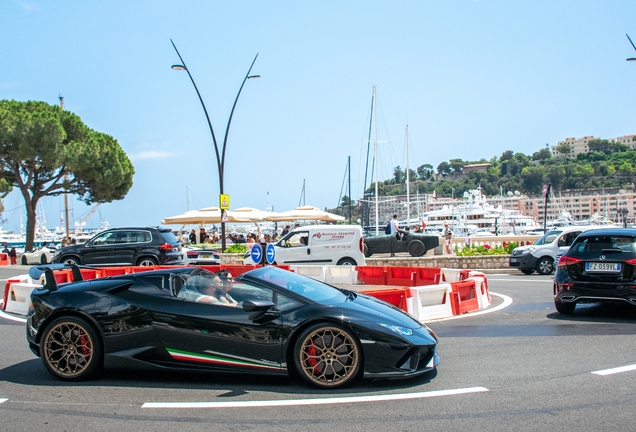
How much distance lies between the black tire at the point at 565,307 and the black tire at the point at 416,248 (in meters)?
15.6

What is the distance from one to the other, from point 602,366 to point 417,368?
2.19m

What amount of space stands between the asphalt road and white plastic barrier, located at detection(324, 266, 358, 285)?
11.0 m

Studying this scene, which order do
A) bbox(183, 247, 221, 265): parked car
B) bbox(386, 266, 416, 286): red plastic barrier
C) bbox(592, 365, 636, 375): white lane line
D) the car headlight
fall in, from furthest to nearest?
bbox(183, 247, 221, 265): parked car
bbox(386, 266, 416, 286): red plastic barrier
bbox(592, 365, 636, 375): white lane line
the car headlight

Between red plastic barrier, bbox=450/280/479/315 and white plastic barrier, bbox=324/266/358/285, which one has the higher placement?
→ red plastic barrier, bbox=450/280/479/315

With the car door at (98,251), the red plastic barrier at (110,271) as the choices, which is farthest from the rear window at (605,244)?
the car door at (98,251)

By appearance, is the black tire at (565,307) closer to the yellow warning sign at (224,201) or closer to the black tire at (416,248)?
the black tire at (416,248)

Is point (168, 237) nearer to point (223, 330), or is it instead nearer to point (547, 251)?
point (547, 251)

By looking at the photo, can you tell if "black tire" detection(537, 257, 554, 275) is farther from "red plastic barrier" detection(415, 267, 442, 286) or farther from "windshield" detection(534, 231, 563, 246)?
"red plastic barrier" detection(415, 267, 442, 286)

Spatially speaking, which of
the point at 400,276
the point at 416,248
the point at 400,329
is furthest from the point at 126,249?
the point at 400,329

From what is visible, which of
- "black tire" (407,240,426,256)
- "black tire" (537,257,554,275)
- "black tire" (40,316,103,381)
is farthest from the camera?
"black tire" (407,240,426,256)

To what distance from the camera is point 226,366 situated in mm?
5941

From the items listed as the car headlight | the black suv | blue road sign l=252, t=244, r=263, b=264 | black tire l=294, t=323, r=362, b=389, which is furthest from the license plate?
the black suv

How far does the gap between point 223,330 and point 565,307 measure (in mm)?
6740

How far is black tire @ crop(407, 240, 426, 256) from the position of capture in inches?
1032
